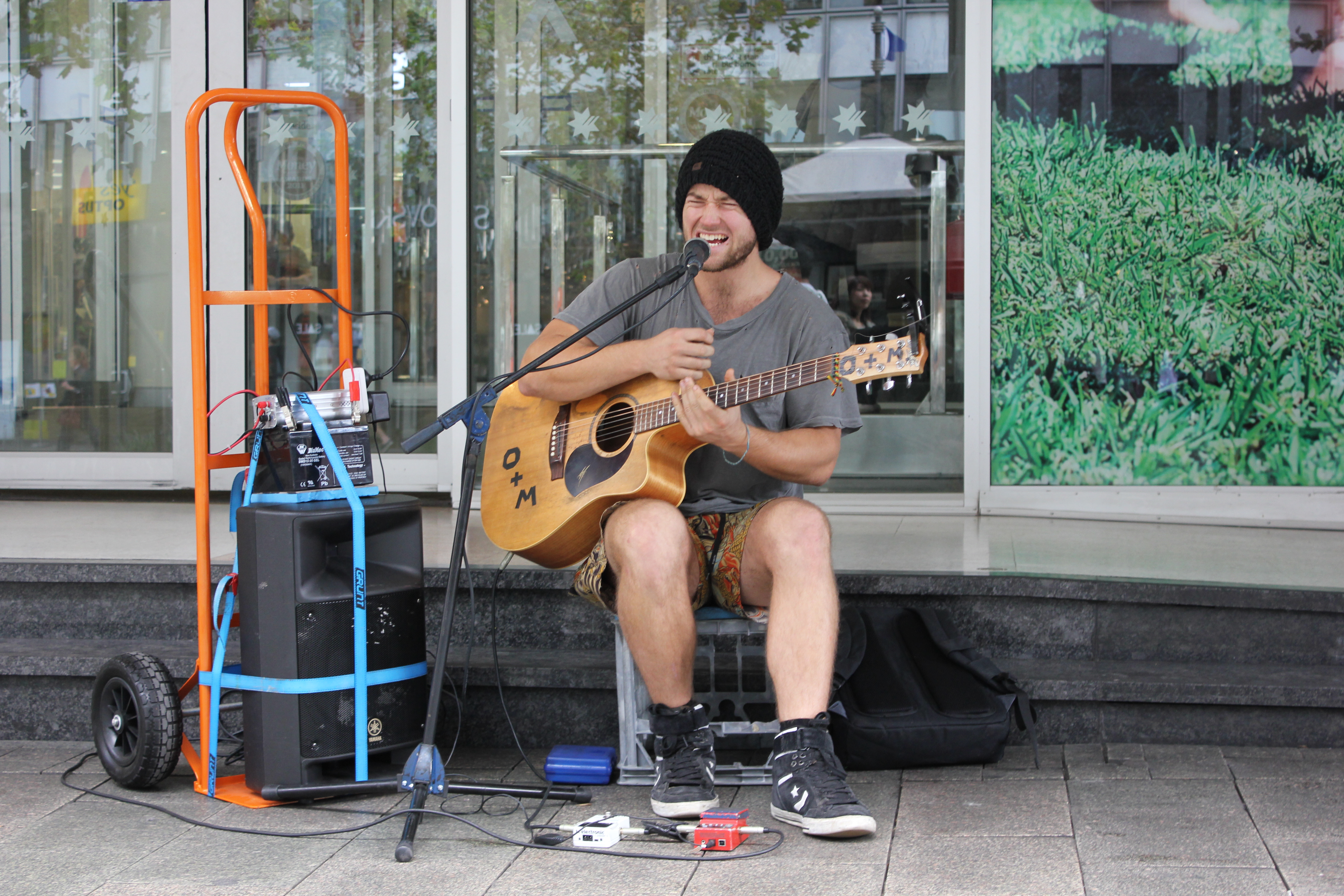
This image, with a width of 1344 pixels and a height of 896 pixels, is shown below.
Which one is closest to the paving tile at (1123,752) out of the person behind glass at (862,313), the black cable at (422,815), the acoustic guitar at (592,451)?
the black cable at (422,815)

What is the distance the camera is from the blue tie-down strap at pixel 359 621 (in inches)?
90.5

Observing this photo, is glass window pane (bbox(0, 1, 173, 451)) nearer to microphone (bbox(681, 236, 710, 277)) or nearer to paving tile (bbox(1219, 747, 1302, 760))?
microphone (bbox(681, 236, 710, 277))

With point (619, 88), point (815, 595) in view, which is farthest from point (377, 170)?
point (815, 595)

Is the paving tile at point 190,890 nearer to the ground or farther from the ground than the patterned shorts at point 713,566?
nearer to the ground

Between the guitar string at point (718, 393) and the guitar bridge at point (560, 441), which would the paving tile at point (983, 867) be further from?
the guitar bridge at point (560, 441)

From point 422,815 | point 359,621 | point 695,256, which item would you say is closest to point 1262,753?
point 695,256

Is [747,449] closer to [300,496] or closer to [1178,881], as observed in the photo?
[300,496]

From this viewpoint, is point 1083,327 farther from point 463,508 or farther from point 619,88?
point 463,508

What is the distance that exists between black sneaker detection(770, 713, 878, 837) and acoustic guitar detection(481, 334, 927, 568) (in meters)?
0.50

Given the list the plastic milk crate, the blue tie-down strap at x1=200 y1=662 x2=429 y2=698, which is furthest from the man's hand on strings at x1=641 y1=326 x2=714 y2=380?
the blue tie-down strap at x1=200 y1=662 x2=429 y2=698

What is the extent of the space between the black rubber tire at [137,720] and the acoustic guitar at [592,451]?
2.32 feet

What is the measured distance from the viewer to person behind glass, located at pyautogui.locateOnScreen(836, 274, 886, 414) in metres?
4.92

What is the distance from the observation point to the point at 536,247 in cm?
499

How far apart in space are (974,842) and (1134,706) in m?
0.74
